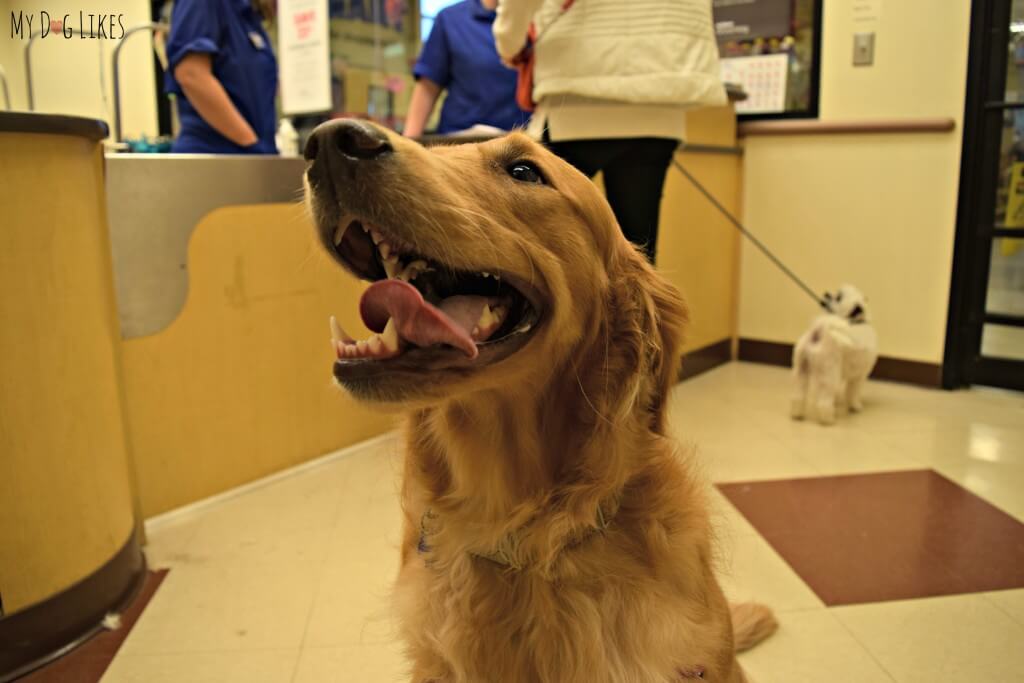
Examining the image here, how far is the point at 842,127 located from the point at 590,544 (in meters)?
3.21

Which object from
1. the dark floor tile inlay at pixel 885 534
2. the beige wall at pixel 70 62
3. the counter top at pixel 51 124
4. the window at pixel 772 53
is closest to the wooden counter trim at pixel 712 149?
the window at pixel 772 53

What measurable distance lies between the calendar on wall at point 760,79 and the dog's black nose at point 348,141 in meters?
3.46

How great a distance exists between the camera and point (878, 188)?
3635mm

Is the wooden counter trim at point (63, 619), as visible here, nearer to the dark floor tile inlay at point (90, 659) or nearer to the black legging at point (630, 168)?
the dark floor tile inlay at point (90, 659)

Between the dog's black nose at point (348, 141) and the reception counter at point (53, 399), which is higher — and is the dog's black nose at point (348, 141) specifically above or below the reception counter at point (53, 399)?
above

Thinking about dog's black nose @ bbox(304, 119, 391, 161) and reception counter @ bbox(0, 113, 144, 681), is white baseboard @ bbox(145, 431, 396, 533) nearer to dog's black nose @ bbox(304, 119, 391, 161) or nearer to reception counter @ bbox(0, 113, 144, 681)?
reception counter @ bbox(0, 113, 144, 681)

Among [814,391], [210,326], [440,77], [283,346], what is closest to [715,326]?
[814,391]

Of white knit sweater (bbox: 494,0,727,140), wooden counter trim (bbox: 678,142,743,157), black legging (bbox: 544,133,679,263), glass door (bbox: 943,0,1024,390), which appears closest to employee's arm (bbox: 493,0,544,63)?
white knit sweater (bbox: 494,0,727,140)

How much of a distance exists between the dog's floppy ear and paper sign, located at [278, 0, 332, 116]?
3.32m

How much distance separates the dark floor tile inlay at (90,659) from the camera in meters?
1.57

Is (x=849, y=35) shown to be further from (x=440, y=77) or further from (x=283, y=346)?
(x=283, y=346)

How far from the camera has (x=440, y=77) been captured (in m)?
3.24

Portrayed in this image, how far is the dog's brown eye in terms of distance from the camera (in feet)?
3.68

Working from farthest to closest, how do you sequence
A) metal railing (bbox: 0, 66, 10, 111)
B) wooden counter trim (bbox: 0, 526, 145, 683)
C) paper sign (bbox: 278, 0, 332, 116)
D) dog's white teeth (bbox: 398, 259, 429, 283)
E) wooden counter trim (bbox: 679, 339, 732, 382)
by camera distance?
1. paper sign (bbox: 278, 0, 332, 116)
2. wooden counter trim (bbox: 679, 339, 732, 382)
3. wooden counter trim (bbox: 0, 526, 145, 683)
4. metal railing (bbox: 0, 66, 10, 111)
5. dog's white teeth (bbox: 398, 259, 429, 283)
